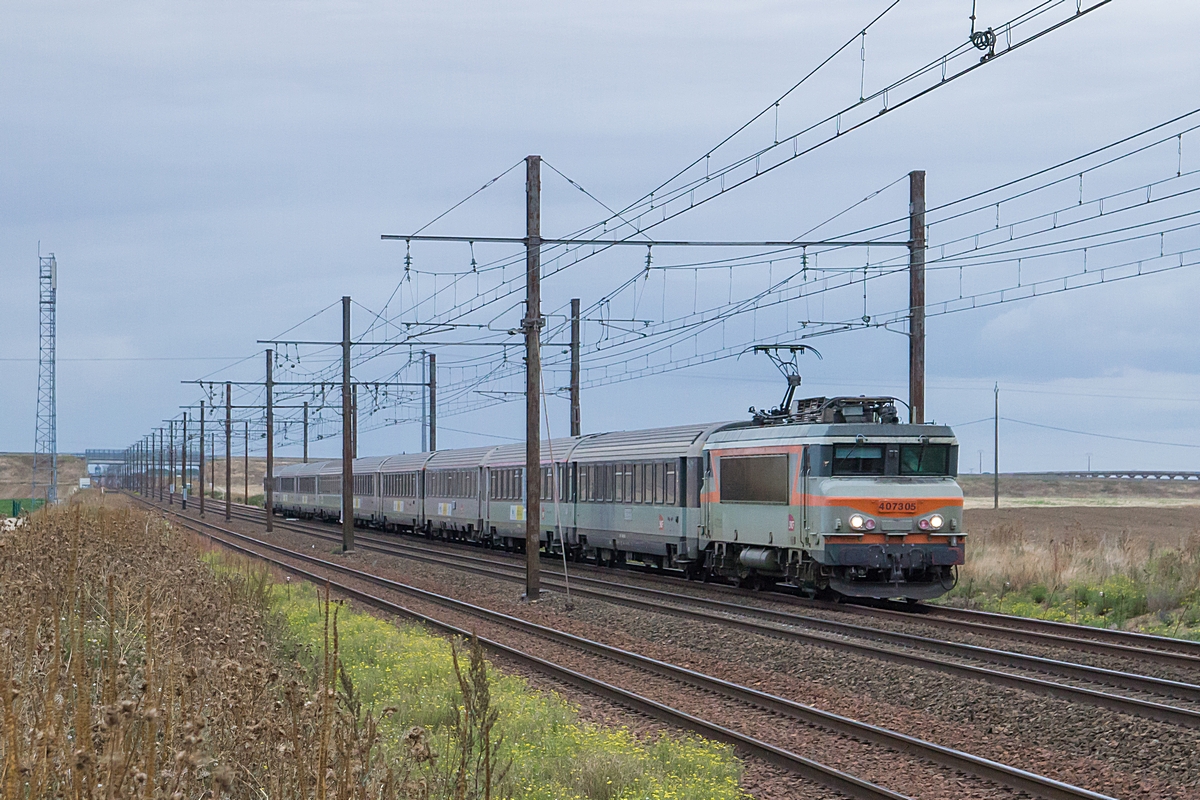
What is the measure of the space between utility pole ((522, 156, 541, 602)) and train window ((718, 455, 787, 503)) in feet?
12.1

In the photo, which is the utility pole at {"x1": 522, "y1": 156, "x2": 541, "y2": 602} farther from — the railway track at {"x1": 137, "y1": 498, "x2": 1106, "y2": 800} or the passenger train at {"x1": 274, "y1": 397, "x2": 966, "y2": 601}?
the railway track at {"x1": 137, "y1": 498, "x2": 1106, "y2": 800}

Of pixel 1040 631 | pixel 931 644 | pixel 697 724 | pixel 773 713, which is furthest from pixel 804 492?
pixel 697 724

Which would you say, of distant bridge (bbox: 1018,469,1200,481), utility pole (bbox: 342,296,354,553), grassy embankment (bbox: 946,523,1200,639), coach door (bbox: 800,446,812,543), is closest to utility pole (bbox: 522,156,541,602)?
coach door (bbox: 800,446,812,543)

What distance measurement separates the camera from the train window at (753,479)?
22.8 m

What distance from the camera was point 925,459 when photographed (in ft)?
74.1

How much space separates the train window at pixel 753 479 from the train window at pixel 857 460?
1.21m

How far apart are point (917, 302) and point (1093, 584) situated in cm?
604

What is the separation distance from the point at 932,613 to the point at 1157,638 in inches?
188

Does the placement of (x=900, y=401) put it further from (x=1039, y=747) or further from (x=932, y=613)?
(x=1039, y=747)

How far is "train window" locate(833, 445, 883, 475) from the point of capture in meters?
21.7

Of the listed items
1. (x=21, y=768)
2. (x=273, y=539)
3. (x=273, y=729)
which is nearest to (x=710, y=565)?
→ (x=273, y=729)

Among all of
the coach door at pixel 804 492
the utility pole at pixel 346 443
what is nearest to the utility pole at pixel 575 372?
the utility pole at pixel 346 443

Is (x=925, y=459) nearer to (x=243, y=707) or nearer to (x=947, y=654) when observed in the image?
(x=947, y=654)

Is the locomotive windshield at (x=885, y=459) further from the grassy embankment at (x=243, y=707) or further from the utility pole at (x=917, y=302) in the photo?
the grassy embankment at (x=243, y=707)
